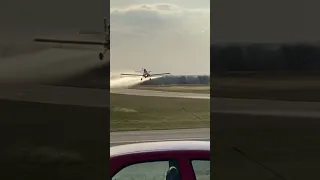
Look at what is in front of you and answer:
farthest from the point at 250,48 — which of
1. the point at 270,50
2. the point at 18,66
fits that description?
the point at 18,66

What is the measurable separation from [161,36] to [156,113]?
33 cm

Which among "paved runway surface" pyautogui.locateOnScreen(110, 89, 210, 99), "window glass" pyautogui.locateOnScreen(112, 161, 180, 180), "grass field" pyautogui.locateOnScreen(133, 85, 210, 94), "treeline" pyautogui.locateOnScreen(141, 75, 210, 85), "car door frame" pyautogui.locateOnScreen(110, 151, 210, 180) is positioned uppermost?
"treeline" pyautogui.locateOnScreen(141, 75, 210, 85)

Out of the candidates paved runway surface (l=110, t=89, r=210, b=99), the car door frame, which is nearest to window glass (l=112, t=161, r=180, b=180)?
the car door frame

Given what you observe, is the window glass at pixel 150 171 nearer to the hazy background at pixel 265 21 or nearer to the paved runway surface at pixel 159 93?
the paved runway surface at pixel 159 93

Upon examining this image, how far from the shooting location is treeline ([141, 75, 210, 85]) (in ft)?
6.43

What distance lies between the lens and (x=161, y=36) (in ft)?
6.41

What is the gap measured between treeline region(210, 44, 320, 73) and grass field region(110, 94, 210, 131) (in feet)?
0.69

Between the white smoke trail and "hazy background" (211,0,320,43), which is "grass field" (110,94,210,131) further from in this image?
"hazy background" (211,0,320,43)

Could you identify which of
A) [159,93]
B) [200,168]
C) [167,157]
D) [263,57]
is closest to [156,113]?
[159,93]

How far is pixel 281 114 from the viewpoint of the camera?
191 cm

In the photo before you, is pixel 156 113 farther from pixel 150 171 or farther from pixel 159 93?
pixel 150 171

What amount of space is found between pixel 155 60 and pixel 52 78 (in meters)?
0.44

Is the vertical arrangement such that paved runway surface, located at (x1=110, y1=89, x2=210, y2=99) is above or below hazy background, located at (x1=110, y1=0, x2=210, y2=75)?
below

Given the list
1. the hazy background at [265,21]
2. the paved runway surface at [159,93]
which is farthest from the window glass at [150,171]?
the hazy background at [265,21]
